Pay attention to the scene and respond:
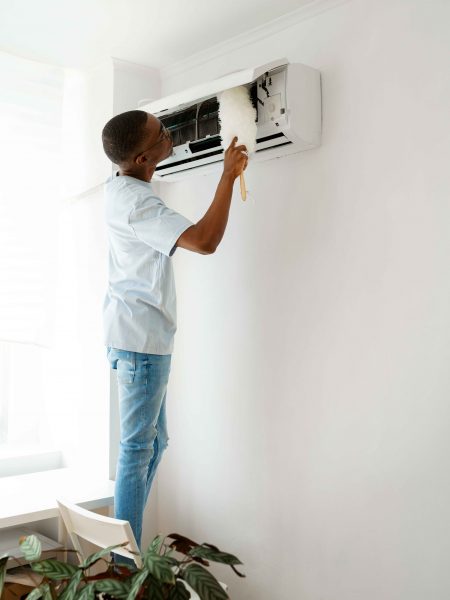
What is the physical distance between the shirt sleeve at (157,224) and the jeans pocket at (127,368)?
1.12 feet

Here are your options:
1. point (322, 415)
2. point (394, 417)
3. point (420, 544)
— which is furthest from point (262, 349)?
point (420, 544)

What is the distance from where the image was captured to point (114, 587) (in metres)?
1.03

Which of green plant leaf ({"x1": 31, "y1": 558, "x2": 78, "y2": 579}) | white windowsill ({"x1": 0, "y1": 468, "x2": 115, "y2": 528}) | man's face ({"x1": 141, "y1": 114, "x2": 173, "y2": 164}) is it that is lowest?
white windowsill ({"x1": 0, "y1": 468, "x2": 115, "y2": 528})

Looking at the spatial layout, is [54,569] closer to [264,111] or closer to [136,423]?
[136,423]

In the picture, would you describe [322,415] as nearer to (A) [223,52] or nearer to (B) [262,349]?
(B) [262,349]

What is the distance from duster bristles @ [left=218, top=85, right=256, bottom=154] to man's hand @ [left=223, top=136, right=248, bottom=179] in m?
0.03

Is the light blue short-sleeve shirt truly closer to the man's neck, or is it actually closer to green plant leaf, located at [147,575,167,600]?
the man's neck

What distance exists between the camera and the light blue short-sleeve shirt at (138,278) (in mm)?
1937

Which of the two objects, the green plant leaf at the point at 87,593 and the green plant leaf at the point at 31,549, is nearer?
the green plant leaf at the point at 87,593

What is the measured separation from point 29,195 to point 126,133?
93 centimetres

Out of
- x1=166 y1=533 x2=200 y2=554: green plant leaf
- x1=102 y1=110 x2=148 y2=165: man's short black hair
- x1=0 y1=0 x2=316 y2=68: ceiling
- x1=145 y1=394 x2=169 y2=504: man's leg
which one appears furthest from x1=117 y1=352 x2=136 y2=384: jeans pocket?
x1=0 y1=0 x2=316 y2=68: ceiling

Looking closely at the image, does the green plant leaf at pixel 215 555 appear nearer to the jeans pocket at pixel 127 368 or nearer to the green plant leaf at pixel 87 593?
the green plant leaf at pixel 87 593

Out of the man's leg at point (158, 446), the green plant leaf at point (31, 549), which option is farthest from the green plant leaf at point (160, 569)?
the man's leg at point (158, 446)

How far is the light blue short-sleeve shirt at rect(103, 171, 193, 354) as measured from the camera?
76.2 inches
